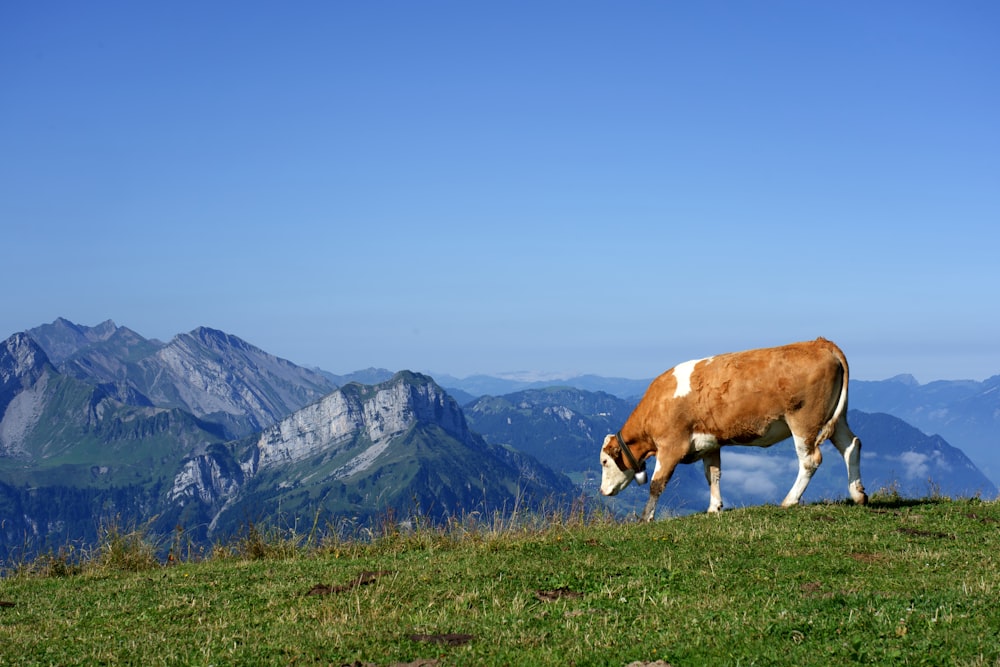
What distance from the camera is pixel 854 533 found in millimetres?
12758

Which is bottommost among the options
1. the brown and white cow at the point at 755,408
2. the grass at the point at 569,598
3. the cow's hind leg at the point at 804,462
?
the grass at the point at 569,598

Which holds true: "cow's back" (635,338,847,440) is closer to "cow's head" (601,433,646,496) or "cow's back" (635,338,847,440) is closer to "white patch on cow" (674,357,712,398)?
"white patch on cow" (674,357,712,398)

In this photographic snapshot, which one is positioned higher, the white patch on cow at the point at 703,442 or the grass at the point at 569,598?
the white patch on cow at the point at 703,442

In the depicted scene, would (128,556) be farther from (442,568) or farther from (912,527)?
(912,527)

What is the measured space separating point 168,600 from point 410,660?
180 inches

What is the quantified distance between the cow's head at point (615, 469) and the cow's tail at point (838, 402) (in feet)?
12.4

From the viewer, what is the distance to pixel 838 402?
50.8 feet

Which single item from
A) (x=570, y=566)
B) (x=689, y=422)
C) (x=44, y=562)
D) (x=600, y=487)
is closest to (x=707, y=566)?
(x=570, y=566)

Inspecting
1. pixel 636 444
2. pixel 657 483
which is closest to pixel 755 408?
pixel 657 483

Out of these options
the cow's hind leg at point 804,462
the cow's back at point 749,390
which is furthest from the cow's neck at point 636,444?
the cow's hind leg at point 804,462

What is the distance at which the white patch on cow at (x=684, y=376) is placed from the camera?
645 inches

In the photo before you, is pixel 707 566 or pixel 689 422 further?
pixel 689 422

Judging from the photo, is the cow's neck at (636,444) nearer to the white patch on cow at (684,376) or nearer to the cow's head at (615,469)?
the cow's head at (615,469)

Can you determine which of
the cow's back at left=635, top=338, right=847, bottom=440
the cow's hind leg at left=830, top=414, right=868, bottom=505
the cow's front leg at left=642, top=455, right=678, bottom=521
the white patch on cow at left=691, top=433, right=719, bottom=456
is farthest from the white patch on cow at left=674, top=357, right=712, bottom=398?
the cow's hind leg at left=830, top=414, right=868, bottom=505
